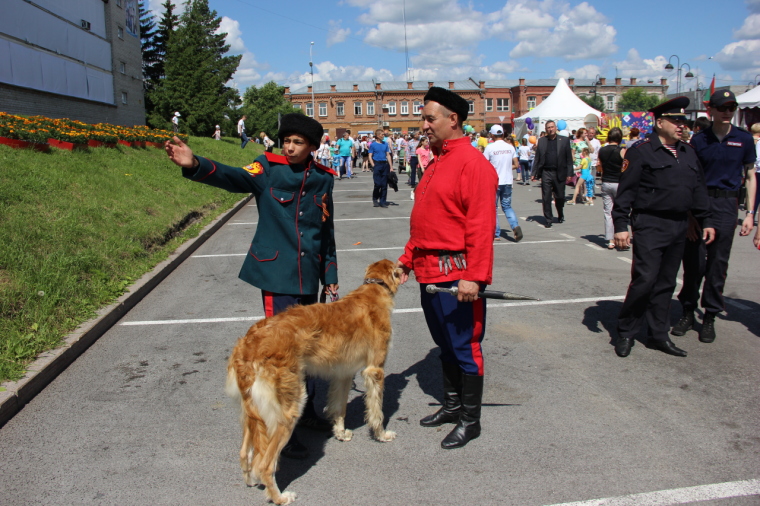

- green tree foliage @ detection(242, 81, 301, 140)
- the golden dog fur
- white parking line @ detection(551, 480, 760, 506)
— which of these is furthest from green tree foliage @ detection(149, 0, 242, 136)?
white parking line @ detection(551, 480, 760, 506)

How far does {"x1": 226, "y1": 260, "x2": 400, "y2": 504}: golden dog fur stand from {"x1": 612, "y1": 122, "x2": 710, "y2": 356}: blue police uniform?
274 centimetres

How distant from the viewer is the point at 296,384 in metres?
3.01

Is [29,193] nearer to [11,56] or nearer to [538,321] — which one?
[538,321]

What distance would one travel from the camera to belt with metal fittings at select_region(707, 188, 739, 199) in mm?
5621

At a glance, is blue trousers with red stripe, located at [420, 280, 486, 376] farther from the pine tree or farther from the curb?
the pine tree

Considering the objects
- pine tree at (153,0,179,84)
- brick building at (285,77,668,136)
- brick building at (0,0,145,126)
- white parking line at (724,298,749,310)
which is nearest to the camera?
white parking line at (724,298,749,310)

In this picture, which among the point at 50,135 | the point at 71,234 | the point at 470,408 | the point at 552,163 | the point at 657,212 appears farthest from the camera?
the point at 552,163

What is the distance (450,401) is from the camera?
13.2 ft

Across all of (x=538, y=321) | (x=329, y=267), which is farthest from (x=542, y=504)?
(x=538, y=321)

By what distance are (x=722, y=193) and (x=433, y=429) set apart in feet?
13.1

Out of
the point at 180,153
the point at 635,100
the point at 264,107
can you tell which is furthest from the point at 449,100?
the point at 635,100

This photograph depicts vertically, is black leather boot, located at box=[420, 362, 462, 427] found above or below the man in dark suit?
below

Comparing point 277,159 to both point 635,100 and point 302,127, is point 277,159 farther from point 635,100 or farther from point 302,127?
point 635,100

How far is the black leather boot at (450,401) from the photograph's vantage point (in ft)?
13.0
